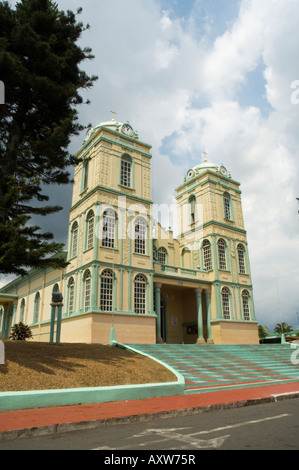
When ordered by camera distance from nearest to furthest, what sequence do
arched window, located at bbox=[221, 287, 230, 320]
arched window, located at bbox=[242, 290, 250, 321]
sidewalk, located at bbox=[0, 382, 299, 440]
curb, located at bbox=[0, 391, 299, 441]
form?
curb, located at bbox=[0, 391, 299, 441], sidewalk, located at bbox=[0, 382, 299, 440], arched window, located at bbox=[221, 287, 230, 320], arched window, located at bbox=[242, 290, 250, 321]

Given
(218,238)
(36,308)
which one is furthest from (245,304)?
(36,308)

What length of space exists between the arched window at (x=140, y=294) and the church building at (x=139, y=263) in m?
0.07

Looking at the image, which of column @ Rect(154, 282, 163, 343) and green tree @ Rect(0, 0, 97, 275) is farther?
column @ Rect(154, 282, 163, 343)

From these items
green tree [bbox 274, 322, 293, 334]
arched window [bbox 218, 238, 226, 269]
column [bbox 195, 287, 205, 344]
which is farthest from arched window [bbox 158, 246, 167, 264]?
Result: green tree [bbox 274, 322, 293, 334]

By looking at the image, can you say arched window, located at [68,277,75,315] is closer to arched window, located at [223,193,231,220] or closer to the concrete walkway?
the concrete walkway

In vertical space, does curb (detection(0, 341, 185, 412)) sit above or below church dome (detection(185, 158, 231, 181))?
below

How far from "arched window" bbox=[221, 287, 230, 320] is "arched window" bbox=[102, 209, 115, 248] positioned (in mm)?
10803

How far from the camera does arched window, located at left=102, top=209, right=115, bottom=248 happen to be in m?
21.8

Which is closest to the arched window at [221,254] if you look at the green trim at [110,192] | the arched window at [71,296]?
the green trim at [110,192]

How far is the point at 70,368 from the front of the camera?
10.9m

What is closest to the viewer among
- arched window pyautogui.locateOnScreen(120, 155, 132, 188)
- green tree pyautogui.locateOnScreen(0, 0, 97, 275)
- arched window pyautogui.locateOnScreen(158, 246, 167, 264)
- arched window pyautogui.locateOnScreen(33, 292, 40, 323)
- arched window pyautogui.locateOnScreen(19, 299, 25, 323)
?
green tree pyautogui.locateOnScreen(0, 0, 97, 275)

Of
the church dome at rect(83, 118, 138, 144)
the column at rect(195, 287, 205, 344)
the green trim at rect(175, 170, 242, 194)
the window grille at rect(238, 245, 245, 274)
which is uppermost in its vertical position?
the church dome at rect(83, 118, 138, 144)

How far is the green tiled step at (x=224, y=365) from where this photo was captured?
12.7 meters
